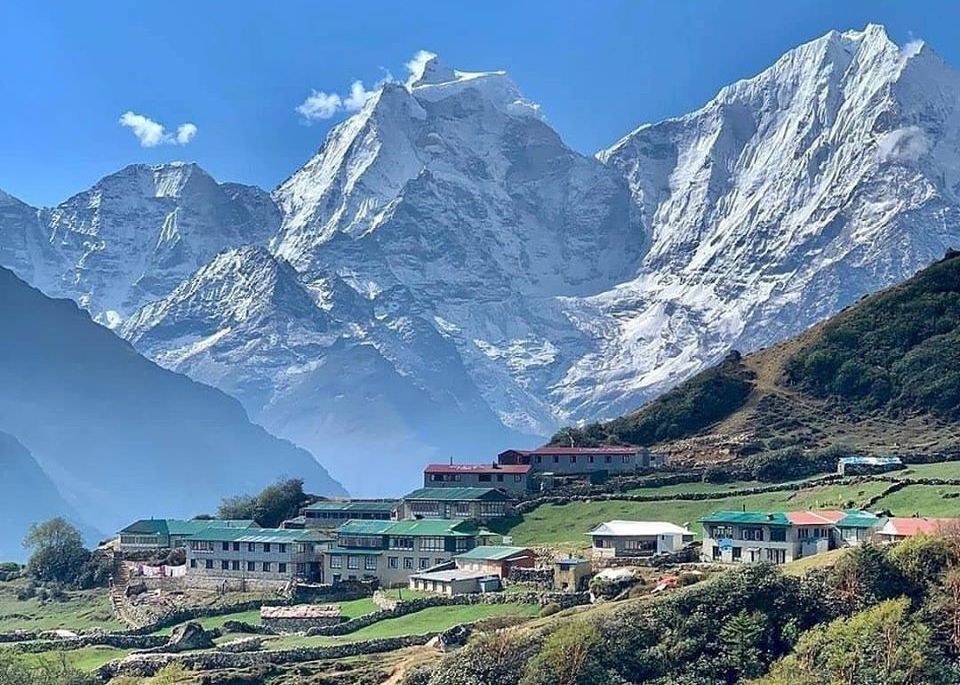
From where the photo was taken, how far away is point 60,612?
3652 inches

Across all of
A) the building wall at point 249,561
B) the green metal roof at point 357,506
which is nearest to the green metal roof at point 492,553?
the building wall at point 249,561

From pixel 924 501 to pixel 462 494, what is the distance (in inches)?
1382

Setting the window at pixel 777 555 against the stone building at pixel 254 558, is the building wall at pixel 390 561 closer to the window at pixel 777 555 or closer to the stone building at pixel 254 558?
the stone building at pixel 254 558

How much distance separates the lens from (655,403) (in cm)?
13862

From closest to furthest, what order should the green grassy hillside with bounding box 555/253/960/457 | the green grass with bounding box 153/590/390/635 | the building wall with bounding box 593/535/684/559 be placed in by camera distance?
the green grass with bounding box 153/590/390/635 → the building wall with bounding box 593/535/684/559 → the green grassy hillside with bounding box 555/253/960/457

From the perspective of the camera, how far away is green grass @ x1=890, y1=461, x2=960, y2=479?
89.4 meters

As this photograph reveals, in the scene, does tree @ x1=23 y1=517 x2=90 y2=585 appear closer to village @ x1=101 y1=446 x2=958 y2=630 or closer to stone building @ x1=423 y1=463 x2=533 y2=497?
village @ x1=101 y1=446 x2=958 y2=630

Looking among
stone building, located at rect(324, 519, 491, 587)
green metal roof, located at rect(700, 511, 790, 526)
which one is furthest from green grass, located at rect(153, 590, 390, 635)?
green metal roof, located at rect(700, 511, 790, 526)

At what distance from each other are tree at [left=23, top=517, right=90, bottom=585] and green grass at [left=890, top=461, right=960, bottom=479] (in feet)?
191

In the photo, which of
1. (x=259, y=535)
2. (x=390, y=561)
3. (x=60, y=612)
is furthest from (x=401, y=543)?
(x=60, y=612)

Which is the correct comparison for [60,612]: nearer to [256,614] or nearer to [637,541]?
[256,614]

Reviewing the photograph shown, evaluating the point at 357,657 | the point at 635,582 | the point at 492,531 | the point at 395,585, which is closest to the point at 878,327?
the point at 492,531

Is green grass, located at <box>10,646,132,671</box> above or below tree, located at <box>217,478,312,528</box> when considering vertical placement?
below

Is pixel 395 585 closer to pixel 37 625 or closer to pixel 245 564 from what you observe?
pixel 245 564
